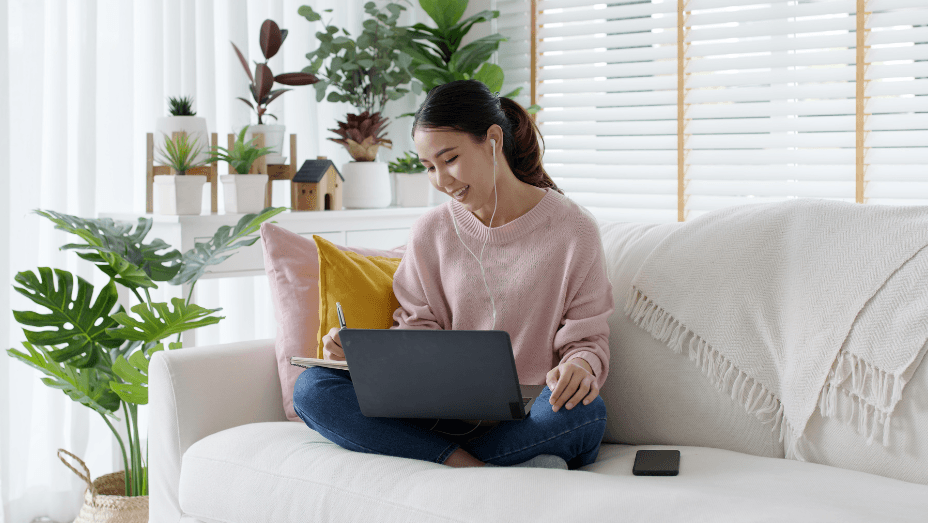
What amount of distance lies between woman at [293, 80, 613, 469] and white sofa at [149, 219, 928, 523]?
68mm

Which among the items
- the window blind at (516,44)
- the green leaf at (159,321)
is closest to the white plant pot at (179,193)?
the green leaf at (159,321)

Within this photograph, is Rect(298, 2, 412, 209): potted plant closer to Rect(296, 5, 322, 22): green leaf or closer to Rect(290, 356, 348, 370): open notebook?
Rect(296, 5, 322, 22): green leaf

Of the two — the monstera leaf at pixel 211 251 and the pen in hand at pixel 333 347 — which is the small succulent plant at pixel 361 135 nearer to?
the monstera leaf at pixel 211 251

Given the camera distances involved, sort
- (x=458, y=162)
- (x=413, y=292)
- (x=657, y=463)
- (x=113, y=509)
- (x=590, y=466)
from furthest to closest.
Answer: (x=113, y=509), (x=413, y=292), (x=458, y=162), (x=590, y=466), (x=657, y=463)

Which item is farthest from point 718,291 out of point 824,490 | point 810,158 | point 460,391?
point 810,158

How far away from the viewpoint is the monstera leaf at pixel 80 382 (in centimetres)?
190

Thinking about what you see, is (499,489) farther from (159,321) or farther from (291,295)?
(159,321)

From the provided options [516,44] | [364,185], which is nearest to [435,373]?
[364,185]

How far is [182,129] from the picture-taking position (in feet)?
7.61

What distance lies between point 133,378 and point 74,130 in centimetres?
97

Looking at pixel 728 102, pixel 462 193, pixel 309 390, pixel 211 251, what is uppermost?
pixel 728 102

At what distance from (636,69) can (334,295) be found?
67.4 inches

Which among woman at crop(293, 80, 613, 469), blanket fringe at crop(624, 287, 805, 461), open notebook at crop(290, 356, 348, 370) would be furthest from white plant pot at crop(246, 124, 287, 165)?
blanket fringe at crop(624, 287, 805, 461)

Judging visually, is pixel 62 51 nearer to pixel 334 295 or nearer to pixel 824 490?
pixel 334 295
